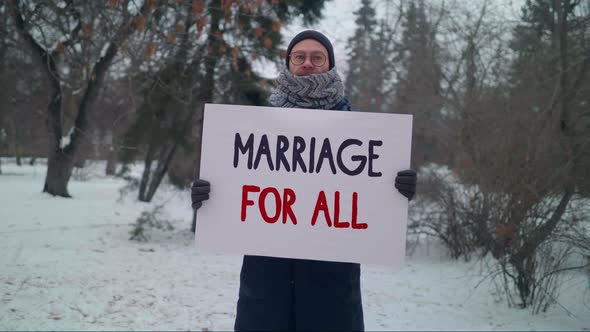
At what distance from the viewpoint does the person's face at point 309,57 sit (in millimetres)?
2133

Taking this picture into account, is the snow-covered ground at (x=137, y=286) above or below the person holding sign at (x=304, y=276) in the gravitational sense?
below

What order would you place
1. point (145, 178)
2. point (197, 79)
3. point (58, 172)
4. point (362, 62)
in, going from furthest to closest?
point (362, 62) < point (145, 178) < point (197, 79) < point (58, 172)

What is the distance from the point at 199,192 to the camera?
85.6 inches

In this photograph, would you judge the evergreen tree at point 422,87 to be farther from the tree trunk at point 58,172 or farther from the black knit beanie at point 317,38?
the black knit beanie at point 317,38

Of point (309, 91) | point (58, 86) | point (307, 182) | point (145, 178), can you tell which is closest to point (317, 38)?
point (309, 91)

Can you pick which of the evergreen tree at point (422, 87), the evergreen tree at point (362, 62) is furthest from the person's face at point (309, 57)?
the evergreen tree at point (362, 62)

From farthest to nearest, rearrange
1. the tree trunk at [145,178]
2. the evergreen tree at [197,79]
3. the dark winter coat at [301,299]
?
1. the tree trunk at [145,178]
2. the evergreen tree at [197,79]
3. the dark winter coat at [301,299]

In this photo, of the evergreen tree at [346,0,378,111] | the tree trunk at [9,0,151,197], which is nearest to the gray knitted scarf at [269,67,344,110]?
the tree trunk at [9,0,151,197]

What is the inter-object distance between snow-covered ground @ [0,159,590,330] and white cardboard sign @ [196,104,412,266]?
7.29ft

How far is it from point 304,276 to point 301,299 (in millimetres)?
117

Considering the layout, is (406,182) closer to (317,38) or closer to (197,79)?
(317,38)

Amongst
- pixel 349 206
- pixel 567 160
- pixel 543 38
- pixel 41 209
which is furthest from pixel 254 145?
pixel 543 38

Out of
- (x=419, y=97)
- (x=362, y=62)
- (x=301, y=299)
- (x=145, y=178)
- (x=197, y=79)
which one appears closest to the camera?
(x=301, y=299)

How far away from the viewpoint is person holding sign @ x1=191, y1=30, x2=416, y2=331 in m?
1.98
